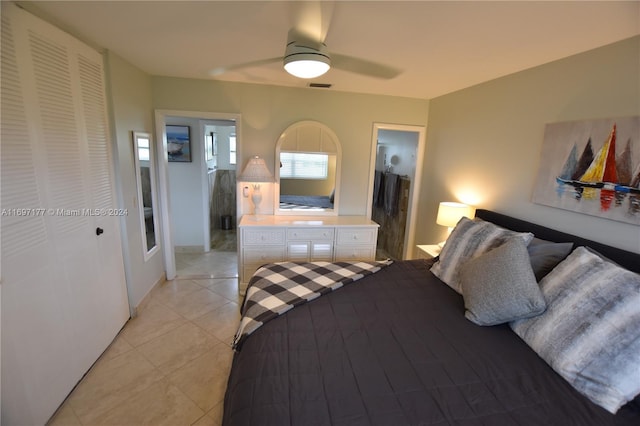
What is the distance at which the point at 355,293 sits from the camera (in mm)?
1870


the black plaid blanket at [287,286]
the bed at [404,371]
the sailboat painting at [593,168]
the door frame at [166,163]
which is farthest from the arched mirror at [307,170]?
the sailboat painting at [593,168]

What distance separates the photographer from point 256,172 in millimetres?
2996

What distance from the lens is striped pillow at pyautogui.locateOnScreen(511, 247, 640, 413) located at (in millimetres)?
1100

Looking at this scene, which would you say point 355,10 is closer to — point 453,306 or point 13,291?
point 453,306

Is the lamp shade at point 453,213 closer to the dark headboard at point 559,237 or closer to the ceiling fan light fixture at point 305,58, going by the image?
the dark headboard at point 559,237

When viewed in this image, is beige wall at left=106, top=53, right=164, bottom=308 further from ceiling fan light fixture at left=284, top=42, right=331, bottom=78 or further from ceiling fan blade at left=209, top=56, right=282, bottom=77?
ceiling fan light fixture at left=284, top=42, right=331, bottom=78

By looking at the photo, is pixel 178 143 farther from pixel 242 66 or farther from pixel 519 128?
pixel 519 128

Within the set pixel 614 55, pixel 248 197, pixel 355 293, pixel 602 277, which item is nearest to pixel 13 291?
pixel 355 293

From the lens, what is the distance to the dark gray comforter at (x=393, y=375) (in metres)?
1.03

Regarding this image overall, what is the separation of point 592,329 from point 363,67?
7.21ft

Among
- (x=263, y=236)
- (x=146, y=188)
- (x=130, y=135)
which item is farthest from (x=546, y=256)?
(x=146, y=188)

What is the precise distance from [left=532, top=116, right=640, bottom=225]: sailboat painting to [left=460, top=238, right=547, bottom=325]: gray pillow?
559 mm

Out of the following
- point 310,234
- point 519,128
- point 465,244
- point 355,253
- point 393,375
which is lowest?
point 355,253

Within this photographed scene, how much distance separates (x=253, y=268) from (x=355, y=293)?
1498mm
